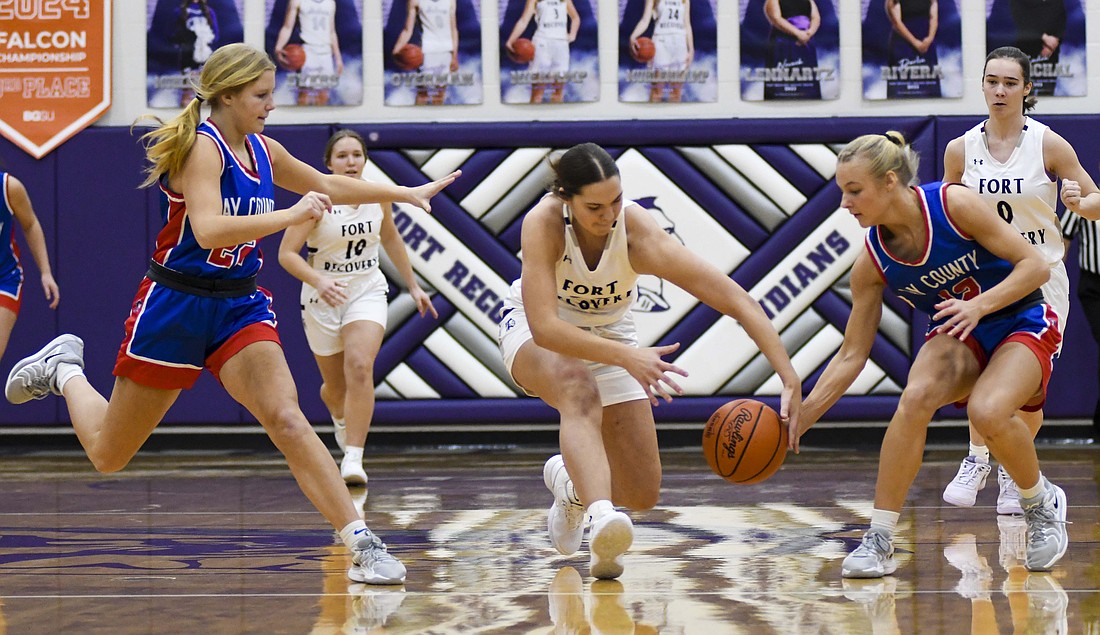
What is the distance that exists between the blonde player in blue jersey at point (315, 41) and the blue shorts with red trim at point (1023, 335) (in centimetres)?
535

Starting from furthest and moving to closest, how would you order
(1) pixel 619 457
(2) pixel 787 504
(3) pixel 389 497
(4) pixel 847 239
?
1. (4) pixel 847 239
2. (3) pixel 389 497
3. (2) pixel 787 504
4. (1) pixel 619 457

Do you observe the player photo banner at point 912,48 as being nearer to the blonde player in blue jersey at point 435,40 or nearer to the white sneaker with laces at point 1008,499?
the blonde player in blue jersey at point 435,40

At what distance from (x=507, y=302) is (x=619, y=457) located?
682 millimetres

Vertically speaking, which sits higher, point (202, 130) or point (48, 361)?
point (202, 130)

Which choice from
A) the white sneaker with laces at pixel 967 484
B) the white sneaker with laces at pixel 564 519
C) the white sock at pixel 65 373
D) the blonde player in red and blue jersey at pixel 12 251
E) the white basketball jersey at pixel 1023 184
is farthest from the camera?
the blonde player in red and blue jersey at pixel 12 251

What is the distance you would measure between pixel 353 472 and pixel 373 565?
2.43 m

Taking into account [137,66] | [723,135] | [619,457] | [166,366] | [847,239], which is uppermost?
[137,66]

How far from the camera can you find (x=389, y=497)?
626cm

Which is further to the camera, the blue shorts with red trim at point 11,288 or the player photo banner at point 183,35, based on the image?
the player photo banner at point 183,35

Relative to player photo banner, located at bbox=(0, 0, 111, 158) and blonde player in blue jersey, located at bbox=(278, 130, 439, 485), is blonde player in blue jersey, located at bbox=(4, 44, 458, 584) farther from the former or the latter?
player photo banner, located at bbox=(0, 0, 111, 158)

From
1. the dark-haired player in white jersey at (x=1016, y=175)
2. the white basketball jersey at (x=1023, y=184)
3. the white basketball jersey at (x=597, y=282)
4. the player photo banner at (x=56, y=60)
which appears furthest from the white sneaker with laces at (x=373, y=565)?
the player photo banner at (x=56, y=60)

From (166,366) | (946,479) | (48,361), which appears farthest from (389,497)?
(946,479)

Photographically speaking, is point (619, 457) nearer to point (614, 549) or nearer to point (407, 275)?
point (614, 549)

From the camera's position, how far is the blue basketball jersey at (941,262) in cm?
419
